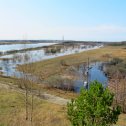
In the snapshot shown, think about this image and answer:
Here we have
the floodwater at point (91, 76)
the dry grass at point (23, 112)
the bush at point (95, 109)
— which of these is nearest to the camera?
the bush at point (95, 109)

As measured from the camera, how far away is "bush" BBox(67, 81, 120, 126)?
1706 cm

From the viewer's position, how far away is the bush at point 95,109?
17.1 meters

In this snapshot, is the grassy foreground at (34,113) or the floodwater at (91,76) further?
the floodwater at (91,76)

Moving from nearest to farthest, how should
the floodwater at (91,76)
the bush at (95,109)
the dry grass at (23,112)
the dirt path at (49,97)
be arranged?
the bush at (95,109)
the dry grass at (23,112)
the dirt path at (49,97)
the floodwater at (91,76)

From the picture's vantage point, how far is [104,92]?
1750 centimetres

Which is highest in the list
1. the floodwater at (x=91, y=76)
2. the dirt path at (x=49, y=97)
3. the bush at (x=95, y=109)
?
the bush at (x=95, y=109)

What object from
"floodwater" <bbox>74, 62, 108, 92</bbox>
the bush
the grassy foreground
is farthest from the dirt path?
the bush

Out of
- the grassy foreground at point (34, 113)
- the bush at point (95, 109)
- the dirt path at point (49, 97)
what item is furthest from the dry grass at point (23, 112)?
the bush at point (95, 109)

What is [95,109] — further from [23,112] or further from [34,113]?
[23,112]

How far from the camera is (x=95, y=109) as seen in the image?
17141mm

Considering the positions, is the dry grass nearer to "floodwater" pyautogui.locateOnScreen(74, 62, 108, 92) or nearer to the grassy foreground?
the grassy foreground

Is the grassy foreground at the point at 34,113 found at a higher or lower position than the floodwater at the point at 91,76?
higher

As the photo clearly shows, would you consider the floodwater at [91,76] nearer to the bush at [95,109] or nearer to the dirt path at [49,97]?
the dirt path at [49,97]

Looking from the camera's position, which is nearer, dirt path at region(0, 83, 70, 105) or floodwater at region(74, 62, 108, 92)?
dirt path at region(0, 83, 70, 105)
